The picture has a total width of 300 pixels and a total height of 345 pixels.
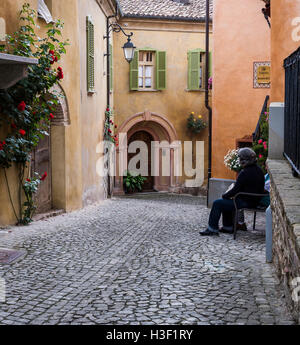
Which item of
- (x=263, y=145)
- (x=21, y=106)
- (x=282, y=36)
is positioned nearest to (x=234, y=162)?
(x=263, y=145)

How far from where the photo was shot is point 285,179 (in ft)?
16.3

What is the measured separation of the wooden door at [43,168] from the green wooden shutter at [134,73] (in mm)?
9775

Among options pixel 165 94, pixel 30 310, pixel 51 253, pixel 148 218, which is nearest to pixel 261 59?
pixel 165 94

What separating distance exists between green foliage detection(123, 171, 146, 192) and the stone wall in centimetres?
1480

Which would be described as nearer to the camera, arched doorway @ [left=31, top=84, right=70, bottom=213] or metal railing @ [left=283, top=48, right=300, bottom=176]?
metal railing @ [left=283, top=48, right=300, bottom=176]

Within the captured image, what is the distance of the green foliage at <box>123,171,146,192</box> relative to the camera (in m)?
20.5

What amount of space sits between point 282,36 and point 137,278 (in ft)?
14.2

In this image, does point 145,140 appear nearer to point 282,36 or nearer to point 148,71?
point 148,71

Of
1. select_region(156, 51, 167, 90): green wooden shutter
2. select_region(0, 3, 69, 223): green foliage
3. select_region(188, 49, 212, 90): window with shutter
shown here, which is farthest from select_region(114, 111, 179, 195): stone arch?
select_region(0, 3, 69, 223): green foliage

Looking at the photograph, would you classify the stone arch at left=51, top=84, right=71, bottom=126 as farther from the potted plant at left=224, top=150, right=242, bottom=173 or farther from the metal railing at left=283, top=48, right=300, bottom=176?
the metal railing at left=283, top=48, right=300, bottom=176

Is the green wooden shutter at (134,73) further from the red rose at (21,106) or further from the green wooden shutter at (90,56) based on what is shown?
the red rose at (21,106)

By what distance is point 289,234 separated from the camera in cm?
357

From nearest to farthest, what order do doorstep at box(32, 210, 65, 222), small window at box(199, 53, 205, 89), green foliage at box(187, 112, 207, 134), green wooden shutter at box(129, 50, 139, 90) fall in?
doorstep at box(32, 210, 65, 222) < green wooden shutter at box(129, 50, 139, 90) < green foliage at box(187, 112, 207, 134) < small window at box(199, 53, 205, 89)

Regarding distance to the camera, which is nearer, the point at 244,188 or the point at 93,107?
the point at 244,188
